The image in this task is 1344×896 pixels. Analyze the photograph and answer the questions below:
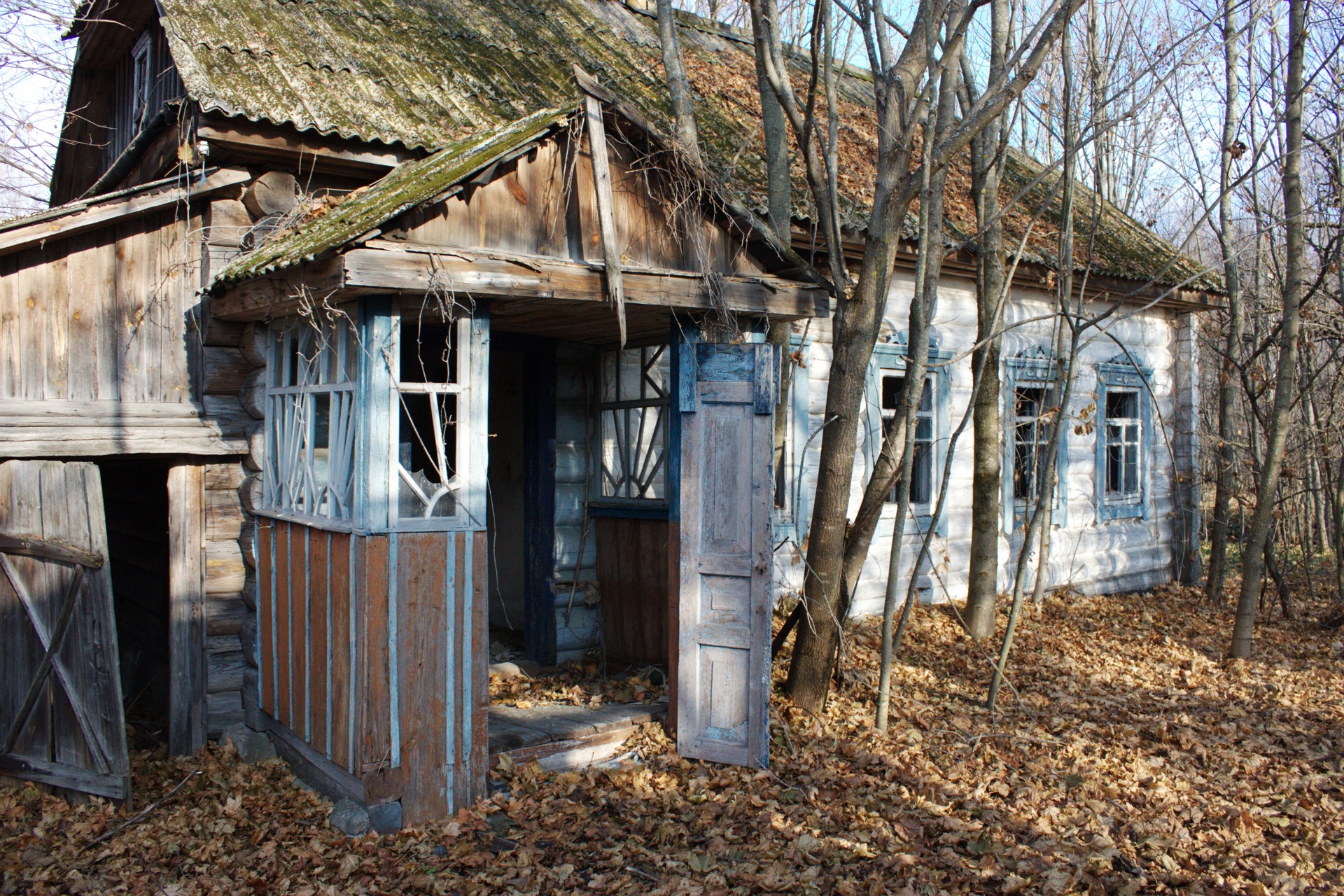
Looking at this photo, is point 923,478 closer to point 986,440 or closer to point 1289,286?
point 986,440

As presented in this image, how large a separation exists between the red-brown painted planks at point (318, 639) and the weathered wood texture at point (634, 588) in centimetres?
230

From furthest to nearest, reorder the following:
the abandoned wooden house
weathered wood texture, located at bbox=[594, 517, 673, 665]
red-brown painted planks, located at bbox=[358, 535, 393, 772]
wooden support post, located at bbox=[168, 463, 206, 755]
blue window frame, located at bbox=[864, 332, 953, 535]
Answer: blue window frame, located at bbox=[864, 332, 953, 535] → weathered wood texture, located at bbox=[594, 517, 673, 665] → wooden support post, located at bbox=[168, 463, 206, 755] → the abandoned wooden house → red-brown painted planks, located at bbox=[358, 535, 393, 772]

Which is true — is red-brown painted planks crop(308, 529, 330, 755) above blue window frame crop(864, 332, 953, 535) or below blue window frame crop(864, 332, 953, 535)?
below

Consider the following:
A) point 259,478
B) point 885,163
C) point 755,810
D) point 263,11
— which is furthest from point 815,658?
point 263,11

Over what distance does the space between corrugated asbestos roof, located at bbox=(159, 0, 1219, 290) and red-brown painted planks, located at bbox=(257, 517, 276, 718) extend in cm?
163

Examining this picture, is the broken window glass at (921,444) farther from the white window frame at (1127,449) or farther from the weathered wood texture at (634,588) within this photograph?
the weathered wood texture at (634,588)

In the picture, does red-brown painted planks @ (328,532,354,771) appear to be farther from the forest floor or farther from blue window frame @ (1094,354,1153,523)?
blue window frame @ (1094,354,1153,523)

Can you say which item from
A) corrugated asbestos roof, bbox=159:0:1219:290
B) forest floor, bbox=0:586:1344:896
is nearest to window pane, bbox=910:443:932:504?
corrugated asbestos roof, bbox=159:0:1219:290

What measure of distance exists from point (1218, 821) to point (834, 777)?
194 centimetres

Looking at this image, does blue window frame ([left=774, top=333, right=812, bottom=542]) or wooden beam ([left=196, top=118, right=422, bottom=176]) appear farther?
blue window frame ([left=774, top=333, right=812, bottom=542])

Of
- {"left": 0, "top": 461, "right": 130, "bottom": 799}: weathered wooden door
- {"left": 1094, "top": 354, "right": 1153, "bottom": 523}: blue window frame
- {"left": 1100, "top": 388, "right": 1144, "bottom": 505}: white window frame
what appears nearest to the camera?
{"left": 0, "top": 461, "right": 130, "bottom": 799}: weathered wooden door

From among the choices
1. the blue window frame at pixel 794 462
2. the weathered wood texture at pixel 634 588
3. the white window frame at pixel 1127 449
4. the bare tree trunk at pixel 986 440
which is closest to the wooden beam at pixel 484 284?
the weathered wood texture at pixel 634 588

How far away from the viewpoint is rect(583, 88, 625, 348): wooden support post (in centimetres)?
493

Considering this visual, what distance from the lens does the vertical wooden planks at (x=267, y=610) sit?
5.65 metres
